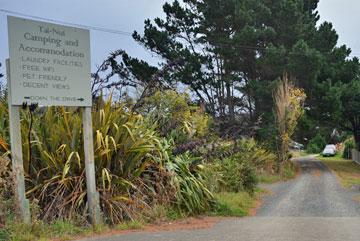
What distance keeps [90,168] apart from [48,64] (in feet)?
6.02

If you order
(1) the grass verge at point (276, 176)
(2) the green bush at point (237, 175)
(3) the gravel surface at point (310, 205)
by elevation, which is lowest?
(3) the gravel surface at point (310, 205)

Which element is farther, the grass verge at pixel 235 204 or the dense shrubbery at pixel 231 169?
the dense shrubbery at pixel 231 169

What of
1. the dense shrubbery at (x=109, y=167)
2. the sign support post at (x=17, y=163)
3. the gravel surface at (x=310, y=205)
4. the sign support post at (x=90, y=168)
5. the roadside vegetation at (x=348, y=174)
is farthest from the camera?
the roadside vegetation at (x=348, y=174)

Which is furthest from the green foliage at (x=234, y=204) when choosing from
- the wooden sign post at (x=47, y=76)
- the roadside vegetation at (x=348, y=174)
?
the roadside vegetation at (x=348, y=174)

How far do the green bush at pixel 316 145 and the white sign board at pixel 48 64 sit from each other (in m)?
85.7

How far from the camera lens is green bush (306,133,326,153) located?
92250 millimetres

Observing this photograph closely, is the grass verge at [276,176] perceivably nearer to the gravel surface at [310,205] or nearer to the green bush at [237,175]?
the gravel surface at [310,205]

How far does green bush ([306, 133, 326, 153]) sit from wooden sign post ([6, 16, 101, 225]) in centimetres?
8561

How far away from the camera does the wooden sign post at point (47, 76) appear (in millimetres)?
8023

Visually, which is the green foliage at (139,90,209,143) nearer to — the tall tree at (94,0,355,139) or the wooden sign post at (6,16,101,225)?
the wooden sign post at (6,16,101,225)

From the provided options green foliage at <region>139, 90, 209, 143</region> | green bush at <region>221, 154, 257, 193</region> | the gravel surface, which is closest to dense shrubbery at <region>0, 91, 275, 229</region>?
green foliage at <region>139, 90, 209, 143</region>

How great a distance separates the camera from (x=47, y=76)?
332 inches

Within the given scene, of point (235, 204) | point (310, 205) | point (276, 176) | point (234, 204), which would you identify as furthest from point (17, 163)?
point (276, 176)

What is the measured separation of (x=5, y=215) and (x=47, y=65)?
2.41 metres
